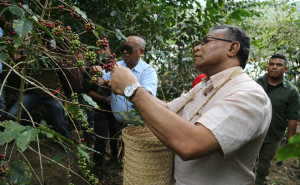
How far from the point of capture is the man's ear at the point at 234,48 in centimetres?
161

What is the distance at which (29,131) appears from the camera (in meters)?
1.09

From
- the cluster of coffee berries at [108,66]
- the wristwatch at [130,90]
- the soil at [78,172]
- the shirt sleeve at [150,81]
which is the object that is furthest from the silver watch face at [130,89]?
the soil at [78,172]

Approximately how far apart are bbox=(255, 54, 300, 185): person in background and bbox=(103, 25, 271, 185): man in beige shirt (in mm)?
2089

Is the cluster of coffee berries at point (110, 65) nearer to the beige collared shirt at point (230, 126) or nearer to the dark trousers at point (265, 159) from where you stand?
the beige collared shirt at point (230, 126)

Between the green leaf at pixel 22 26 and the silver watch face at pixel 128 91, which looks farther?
the silver watch face at pixel 128 91

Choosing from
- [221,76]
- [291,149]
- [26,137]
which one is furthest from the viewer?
[221,76]

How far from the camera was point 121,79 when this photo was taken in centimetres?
137

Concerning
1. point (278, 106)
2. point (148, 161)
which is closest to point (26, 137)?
point (148, 161)

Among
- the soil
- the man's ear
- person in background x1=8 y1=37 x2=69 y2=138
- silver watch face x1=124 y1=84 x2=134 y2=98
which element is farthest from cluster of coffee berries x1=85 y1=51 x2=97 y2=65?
person in background x1=8 y1=37 x2=69 y2=138

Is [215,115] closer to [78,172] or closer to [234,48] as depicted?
[234,48]

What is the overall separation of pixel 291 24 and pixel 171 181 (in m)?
6.81

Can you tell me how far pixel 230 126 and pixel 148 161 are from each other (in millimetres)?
598

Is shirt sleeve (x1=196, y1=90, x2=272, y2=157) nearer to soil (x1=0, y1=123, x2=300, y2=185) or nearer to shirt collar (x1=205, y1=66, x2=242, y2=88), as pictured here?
shirt collar (x1=205, y1=66, x2=242, y2=88)

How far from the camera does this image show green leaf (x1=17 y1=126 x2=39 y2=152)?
3.32ft
